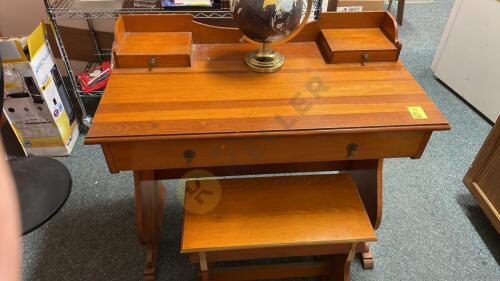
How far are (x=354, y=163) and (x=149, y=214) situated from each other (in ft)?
2.72

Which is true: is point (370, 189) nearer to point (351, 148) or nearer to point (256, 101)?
point (351, 148)

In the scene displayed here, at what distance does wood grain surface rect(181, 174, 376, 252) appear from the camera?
3.65 ft

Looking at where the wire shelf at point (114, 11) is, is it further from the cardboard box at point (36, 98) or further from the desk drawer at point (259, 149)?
the desk drawer at point (259, 149)

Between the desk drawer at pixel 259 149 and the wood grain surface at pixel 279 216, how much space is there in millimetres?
220

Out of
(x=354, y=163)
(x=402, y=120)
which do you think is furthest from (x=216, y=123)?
(x=354, y=163)

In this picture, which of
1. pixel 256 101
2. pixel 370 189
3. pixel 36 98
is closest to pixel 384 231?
pixel 370 189

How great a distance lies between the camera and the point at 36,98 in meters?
1.65

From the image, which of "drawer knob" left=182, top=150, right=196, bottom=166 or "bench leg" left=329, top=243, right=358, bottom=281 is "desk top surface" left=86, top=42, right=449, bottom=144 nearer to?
"drawer knob" left=182, top=150, right=196, bottom=166

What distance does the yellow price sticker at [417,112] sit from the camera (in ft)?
3.33

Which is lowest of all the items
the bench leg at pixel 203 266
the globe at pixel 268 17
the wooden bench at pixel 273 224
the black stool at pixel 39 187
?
the black stool at pixel 39 187

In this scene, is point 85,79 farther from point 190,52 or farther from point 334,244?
point 334,244

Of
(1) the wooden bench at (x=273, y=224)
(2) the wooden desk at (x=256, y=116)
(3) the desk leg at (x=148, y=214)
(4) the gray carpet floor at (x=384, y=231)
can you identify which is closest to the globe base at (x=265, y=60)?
(2) the wooden desk at (x=256, y=116)

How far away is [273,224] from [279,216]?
4 centimetres

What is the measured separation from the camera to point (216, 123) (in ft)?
3.21
